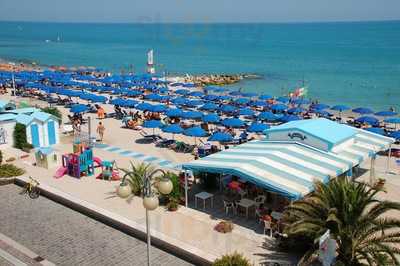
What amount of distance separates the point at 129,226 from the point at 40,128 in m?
11.8

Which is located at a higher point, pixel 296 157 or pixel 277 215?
pixel 296 157

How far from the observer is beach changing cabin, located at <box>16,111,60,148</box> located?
21.5m

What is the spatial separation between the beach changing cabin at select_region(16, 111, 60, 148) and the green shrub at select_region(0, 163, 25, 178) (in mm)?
4434

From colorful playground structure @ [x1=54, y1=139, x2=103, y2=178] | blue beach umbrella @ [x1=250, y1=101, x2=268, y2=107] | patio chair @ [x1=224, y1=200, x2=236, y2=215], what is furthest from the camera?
blue beach umbrella @ [x1=250, y1=101, x2=268, y2=107]

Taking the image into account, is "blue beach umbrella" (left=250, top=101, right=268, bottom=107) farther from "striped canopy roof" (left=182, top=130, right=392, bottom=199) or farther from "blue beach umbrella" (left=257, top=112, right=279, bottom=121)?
"striped canopy roof" (left=182, top=130, right=392, bottom=199)

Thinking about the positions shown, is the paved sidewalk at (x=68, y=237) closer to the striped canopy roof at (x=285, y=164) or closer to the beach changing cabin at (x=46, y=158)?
the striped canopy roof at (x=285, y=164)

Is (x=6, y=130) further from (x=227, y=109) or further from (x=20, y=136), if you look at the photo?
(x=227, y=109)

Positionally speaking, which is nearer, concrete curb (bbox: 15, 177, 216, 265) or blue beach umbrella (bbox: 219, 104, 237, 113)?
concrete curb (bbox: 15, 177, 216, 265)

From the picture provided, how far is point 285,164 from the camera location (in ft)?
44.9

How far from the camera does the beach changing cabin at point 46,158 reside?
59.2 feet

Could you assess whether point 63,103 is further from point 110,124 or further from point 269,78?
point 269,78

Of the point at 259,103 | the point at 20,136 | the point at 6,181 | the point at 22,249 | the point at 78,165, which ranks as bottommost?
the point at 22,249

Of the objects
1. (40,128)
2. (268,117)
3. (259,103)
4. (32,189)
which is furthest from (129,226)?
(259,103)

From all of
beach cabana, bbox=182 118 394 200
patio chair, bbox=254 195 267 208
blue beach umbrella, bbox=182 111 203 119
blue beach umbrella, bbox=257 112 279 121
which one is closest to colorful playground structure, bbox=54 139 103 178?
beach cabana, bbox=182 118 394 200
